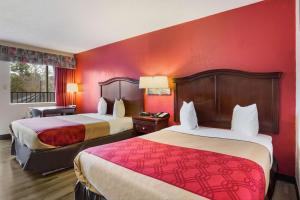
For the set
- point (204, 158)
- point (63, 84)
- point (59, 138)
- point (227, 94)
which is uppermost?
point (63, 84)

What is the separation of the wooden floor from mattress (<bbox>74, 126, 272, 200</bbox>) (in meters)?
0.72

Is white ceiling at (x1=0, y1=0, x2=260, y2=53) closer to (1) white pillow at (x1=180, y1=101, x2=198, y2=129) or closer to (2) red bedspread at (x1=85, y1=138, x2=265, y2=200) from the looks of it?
(1) white pillow at (x1=180, y1=101, x2=198, y2=129)

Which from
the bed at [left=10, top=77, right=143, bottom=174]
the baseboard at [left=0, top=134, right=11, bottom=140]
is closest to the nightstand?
the bed at [left=10, top=77, right=143, bottom=174]

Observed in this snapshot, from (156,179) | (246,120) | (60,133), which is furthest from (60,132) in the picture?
(246,120)

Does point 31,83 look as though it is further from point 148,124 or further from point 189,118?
point 189,118

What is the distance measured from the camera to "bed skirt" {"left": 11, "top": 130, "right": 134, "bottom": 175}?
2682 mm

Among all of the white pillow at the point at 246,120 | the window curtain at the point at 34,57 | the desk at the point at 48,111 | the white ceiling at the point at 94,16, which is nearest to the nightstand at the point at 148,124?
the white pillow at the point at 246,120

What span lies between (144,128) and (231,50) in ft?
6.35

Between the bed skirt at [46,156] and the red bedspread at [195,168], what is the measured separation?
1349 millimetres

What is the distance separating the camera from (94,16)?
3029 mm

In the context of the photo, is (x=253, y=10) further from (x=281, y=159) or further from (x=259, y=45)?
(x=281, y=159)

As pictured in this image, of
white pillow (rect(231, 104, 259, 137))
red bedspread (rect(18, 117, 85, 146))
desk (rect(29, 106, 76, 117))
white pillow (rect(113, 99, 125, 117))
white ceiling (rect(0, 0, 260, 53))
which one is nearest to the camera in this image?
white pillow (rect(231, 104, 259, 137))

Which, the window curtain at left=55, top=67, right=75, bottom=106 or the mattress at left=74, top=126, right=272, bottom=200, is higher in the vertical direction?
the window curtain at left=55, top=67, right=75, bottom=106

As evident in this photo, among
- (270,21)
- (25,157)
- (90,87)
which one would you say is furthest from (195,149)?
(90,87)
